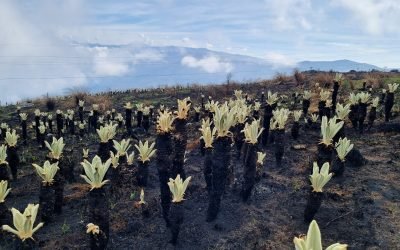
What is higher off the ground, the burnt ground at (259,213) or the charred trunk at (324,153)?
the charred trunk at (324,153)

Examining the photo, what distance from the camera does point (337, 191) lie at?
11.1 m

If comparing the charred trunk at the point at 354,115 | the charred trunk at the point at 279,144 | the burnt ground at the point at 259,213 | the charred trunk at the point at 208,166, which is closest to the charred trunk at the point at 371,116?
the charred trunk at the point at 354,115

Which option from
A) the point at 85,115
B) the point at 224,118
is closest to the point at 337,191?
the point at 224,118

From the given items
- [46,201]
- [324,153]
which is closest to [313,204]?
[324,153]

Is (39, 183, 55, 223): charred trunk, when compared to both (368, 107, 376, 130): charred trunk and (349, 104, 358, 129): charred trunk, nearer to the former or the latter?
(349, 104, 358, 129): charred trunk

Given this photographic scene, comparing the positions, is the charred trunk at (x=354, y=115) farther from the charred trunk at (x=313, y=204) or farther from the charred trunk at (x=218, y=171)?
the charred trunk at (x=218, y=171)

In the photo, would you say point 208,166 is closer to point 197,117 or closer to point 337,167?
point 337,167

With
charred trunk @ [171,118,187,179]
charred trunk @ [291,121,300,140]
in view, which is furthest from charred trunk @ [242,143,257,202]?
charred trunk @ [291,121,300,140]

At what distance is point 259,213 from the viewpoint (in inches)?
395

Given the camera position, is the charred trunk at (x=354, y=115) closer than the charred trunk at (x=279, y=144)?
No

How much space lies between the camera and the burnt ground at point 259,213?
29.3ft

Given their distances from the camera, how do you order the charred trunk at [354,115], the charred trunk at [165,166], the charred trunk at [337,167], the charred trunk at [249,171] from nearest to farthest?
1. the charred trunk at [165,166]
2. the charred trunk at [249,171]
3. the charred trunk at [337,167]
4. the charred trunk at [354,115]

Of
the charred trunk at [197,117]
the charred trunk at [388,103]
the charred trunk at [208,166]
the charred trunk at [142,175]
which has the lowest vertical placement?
the charred trunk at [142,175]

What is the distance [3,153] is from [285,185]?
8304mm
